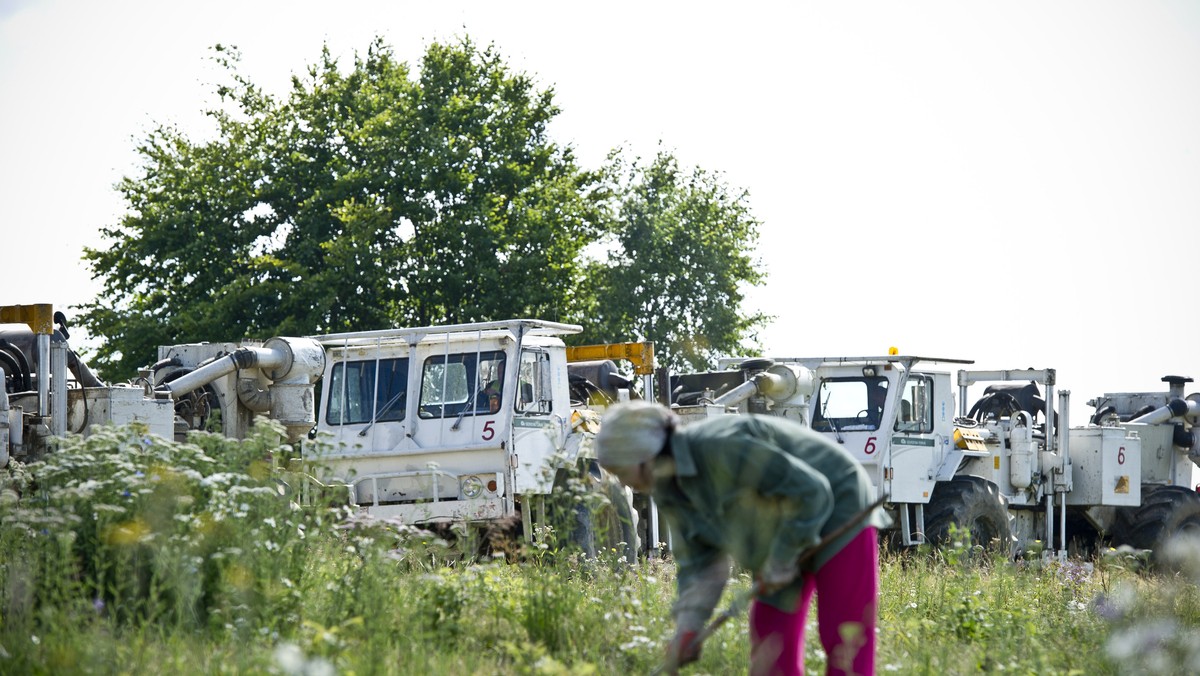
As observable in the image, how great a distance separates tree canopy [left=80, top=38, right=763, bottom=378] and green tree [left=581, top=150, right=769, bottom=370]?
566 centimetres

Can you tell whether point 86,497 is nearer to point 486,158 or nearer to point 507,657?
point 507,657

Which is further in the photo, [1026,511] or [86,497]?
[1026,511]

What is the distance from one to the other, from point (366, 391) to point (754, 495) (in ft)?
29.8

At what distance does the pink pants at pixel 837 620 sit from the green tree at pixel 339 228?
21.8 m

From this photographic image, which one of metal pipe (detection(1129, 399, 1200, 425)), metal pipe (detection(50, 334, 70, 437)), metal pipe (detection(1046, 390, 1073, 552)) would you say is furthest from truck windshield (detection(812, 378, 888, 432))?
metal pipe (detection(50, 334, 70, 437))

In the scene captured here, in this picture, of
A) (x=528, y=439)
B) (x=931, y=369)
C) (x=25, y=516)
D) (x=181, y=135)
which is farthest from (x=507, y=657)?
(x=181, y=135)

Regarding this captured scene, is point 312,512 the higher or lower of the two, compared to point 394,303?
lower

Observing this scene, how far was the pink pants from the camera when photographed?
5.10 metres

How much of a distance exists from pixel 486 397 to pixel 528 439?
58cm

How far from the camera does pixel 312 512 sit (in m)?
8.27

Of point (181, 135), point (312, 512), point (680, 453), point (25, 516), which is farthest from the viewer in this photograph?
point (181, 135)

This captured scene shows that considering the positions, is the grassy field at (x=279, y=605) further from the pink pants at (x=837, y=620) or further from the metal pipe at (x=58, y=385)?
the metal pipe at (x=58, y=385)

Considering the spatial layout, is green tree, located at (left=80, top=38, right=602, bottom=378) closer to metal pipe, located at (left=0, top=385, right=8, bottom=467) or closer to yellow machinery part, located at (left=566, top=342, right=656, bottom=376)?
yellow machinery part, located at (left=566, top=342, right=656, bottom=376)

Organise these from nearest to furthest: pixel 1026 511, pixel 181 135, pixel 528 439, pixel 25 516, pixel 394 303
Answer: pixel 25 516 → pixel 528 439 → pixel 1026 511 → pixel 394 303 → pixel 181 135
